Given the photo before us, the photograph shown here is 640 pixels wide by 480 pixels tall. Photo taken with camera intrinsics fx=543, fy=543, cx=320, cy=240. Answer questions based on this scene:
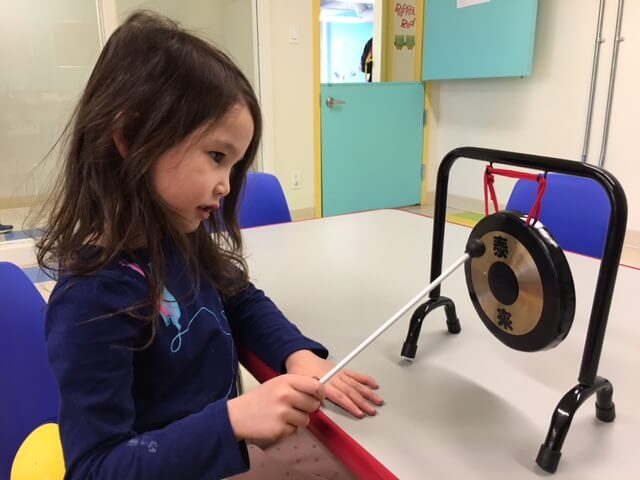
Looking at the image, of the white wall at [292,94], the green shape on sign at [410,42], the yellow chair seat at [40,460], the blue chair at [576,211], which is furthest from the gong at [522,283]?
the green shape on sign at [410,42]

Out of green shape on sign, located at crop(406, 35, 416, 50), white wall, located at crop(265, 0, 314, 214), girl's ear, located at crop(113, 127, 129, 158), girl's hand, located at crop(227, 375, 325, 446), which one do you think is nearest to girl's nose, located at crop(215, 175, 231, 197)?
girl's ear, located at crop(113, 127, 129, 158)

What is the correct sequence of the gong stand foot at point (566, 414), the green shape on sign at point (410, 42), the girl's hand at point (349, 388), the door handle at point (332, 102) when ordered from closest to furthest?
the gong stand foot at point (566, 414) → the girl's hand at point (349, 388) → the door handle at point (332, 102) → the green shape on sign at point (410, 42)

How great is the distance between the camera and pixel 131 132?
24.0 inches

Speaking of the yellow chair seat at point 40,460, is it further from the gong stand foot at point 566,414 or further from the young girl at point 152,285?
the gong stand foot at point 566,414

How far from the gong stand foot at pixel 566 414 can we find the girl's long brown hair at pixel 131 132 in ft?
1.40

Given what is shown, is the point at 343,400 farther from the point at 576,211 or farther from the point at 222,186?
the point at 576,211

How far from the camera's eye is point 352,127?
3.71 metres

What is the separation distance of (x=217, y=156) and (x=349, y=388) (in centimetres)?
31

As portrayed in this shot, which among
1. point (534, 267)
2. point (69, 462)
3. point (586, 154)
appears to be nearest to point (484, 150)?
point (534, 267)

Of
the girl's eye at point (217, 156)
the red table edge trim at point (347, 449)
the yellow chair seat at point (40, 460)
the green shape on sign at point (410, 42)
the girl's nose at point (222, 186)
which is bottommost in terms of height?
the yellow chair seat at point (40, 460)

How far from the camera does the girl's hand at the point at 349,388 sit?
0.62 m

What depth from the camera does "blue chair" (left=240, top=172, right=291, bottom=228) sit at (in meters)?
1.62

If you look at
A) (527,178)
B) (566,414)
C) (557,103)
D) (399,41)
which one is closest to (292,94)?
(399,41)

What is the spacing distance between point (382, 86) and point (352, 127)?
365 millimetres
